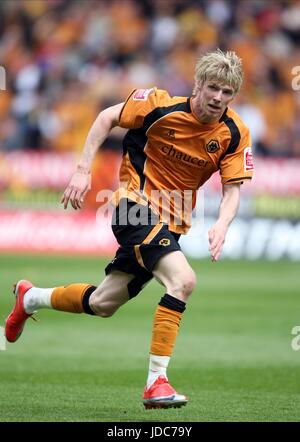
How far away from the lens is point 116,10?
874 inches

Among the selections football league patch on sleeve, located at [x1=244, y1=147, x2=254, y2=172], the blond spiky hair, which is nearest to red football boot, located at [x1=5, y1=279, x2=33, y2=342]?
football league patch on sleeve, located at [x1=244, y1=147, x2=254, y2=172]

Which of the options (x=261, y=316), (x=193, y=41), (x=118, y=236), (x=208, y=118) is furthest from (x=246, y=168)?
(x=193, y=41)

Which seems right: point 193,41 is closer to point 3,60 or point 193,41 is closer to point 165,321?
point 3,60

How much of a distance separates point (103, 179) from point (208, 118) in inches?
460

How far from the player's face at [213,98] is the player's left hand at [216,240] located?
0.75 metres

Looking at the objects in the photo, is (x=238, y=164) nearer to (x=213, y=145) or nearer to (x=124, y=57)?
(x=213, y=145)

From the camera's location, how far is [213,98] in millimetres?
6586

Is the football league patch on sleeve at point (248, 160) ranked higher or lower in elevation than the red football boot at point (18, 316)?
higher

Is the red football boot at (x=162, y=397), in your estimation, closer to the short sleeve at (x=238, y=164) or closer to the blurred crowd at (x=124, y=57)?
the short sleeve at (x=238, y=164)

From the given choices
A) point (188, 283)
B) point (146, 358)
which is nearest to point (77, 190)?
point (188, 283)

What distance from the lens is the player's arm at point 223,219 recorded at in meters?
6.36

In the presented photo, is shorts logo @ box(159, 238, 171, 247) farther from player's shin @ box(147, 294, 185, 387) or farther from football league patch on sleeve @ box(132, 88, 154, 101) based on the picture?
football league patch on sleeve @ box(132, 88, 154, 101)

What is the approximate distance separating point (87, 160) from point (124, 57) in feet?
49.2

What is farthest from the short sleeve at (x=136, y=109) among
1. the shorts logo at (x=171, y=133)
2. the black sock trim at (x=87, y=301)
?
the black sock trim at (x=87, y=301)
